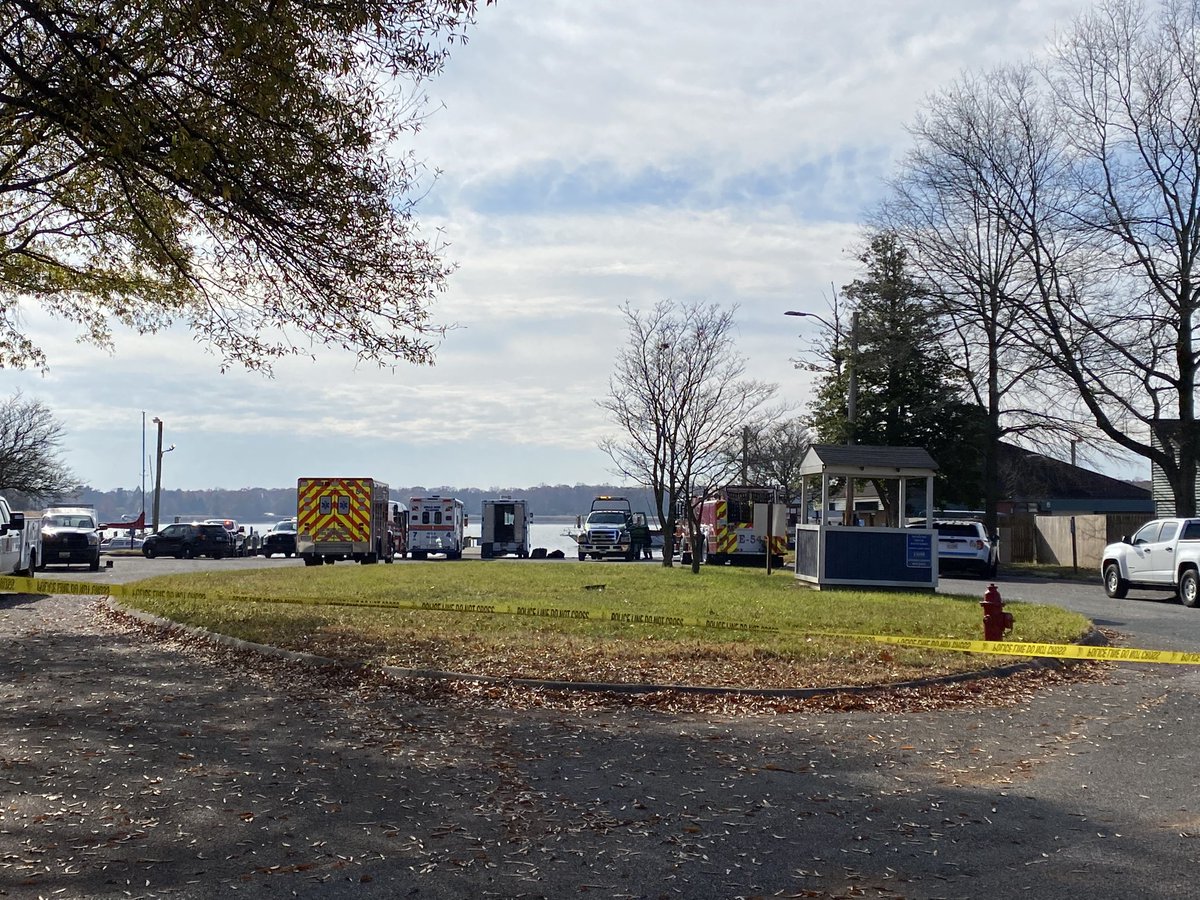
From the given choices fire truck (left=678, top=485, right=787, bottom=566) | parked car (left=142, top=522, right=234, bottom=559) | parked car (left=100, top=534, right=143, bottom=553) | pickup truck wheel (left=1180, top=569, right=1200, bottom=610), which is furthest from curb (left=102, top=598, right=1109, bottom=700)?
parked car (left=100, top=534, right=143, bottom=553)

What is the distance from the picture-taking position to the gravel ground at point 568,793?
5352 mm

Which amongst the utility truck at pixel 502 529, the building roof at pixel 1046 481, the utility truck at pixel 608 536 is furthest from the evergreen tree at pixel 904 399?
the utility truck at pixel 502 529

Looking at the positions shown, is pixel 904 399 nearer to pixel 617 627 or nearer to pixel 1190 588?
pixel 1190 588

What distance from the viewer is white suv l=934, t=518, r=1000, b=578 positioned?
1201 inches

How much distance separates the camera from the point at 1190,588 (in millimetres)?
21969

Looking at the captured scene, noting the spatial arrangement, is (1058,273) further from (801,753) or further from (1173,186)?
(801,753)

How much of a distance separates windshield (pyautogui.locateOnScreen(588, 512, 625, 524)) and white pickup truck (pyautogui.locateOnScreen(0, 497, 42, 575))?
80.1 feet

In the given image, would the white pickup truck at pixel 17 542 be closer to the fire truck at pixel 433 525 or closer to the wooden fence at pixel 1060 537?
the fire truck at pixel 433 525

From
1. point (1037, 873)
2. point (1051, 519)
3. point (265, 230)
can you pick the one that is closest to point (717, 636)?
point (265, 230)

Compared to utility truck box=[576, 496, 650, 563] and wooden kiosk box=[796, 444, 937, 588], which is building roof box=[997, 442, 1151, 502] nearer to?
utility truck box=[576, 496, 650, 563]


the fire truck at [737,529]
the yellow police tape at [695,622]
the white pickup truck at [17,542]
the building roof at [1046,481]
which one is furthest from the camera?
the building roof at [1046,481]

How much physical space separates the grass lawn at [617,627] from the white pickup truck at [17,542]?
8.98ft

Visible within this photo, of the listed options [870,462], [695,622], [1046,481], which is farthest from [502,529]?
[695,622]

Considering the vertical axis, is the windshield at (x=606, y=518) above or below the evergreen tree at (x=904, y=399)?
below
